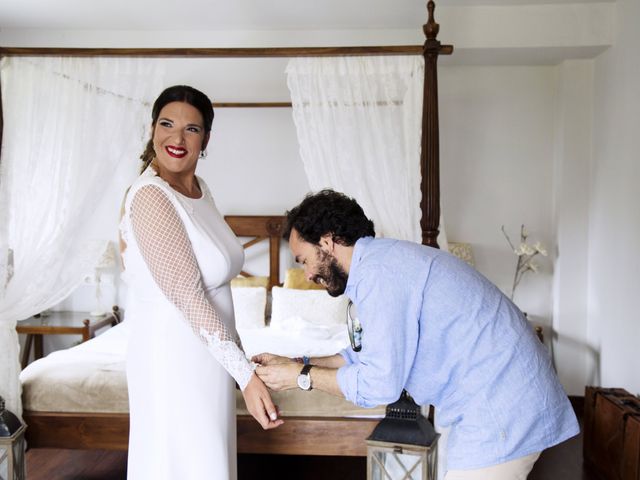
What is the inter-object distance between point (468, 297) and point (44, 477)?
279 centimetres

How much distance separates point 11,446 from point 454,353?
6.72 ft

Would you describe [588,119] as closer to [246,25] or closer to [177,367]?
[246,25]

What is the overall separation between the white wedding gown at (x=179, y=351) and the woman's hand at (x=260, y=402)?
0.02m

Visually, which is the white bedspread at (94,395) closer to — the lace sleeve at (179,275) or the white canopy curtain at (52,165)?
the white canopy curtain at (52,165)

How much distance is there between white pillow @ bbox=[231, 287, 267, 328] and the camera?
4344 millimetres

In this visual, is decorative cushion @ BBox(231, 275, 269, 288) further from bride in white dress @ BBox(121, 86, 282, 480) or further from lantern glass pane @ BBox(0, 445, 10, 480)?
bride in white dress @ BBox(121, 86, 282, 480)

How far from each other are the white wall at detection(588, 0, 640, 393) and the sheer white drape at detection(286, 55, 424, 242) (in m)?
1.58

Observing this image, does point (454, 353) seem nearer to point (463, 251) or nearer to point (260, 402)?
point (260, 402)

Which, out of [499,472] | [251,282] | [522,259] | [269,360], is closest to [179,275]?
[269,360]

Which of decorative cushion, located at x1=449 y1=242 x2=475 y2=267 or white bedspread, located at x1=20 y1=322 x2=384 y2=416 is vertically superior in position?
decorative cushion, located at x1=449 y1=242 x2=475 y2=267

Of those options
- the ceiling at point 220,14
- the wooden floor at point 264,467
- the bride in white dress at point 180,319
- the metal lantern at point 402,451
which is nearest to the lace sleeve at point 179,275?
Result: the bride in white dress at point 180,319

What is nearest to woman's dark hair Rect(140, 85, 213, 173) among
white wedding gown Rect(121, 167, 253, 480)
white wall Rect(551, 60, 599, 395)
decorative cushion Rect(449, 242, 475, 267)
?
white wedding gown Rect(121, 167, 253, 480)

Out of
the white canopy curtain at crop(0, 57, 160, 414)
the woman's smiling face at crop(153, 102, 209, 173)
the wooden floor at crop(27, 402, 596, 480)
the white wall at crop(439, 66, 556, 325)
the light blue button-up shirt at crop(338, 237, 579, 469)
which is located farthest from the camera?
the white wall at crop(439, 66, 556, 325)

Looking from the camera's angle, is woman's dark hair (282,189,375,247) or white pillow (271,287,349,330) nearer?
woman's dark hair (282,189,375,247)
